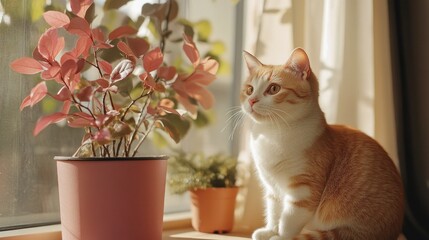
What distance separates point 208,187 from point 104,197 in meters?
0.43

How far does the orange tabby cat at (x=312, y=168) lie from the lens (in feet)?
3.37

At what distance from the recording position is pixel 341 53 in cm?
136

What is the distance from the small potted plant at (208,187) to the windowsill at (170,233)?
0.12 ft

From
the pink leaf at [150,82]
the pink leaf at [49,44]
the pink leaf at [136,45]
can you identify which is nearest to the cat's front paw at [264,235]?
the pink leaf at [150,82]

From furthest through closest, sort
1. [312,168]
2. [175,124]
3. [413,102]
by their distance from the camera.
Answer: [413,102] < [175,124] < [312,168]

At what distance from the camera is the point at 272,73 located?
1105mm

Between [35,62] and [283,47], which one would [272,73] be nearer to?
[283,47]

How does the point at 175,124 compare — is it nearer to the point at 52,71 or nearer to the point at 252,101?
the point at 252,101

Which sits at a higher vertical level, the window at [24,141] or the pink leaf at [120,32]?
the pink leaf at [120,32]

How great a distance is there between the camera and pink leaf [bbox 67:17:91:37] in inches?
37.6

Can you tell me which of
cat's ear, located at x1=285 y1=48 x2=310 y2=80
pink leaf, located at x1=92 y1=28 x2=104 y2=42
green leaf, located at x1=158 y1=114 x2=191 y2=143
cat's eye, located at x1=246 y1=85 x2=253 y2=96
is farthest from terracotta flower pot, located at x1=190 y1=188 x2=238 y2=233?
pink leaf, located at x1=92 y1=28 x2=104 y2=42

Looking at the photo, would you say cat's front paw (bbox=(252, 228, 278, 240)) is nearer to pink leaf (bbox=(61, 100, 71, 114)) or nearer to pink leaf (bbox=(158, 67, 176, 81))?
pink leaf (bbox=(158, 67, 176, 81))

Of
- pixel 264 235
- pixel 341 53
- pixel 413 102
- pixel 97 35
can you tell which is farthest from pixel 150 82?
pixel 413 102

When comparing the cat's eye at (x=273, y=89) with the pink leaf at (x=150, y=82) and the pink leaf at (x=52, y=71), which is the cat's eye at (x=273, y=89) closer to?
the pink leaf at (x=150, y=82)
